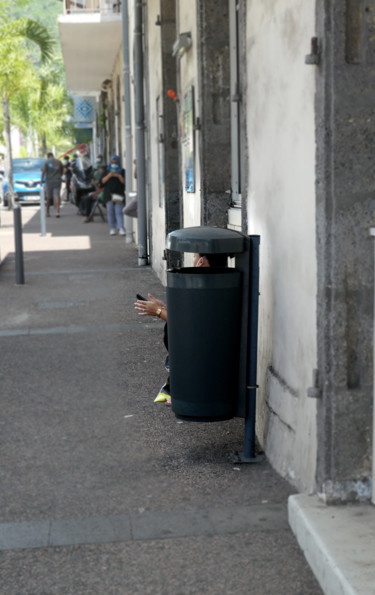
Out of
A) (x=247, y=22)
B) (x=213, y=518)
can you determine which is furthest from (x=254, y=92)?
(x=213, y=518)

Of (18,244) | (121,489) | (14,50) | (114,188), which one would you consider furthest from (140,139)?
(14,50)

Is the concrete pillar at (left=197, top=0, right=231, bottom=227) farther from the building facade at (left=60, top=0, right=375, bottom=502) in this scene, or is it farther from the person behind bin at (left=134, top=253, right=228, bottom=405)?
the person behind bin at (left=134, top=253, right=228, bottom=405)

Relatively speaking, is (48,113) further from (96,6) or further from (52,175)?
(96,6)

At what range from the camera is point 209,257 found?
5371 mm

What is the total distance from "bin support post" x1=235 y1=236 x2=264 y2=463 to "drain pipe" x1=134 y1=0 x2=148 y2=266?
34.1ft

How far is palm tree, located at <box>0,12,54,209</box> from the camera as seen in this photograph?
102 ft

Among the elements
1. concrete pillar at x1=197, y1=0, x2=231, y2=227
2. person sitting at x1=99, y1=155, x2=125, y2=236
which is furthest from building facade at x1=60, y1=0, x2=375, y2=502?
person sitting at x1=99, y1=155, x2=125, y2=236

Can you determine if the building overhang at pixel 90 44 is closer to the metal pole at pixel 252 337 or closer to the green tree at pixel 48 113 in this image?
the metal pole at pixel 252 337

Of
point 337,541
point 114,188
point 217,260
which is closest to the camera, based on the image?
point 337,541

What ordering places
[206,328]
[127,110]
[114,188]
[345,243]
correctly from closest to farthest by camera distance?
[345,243] → [206,328] → [127,110] → [114,188]

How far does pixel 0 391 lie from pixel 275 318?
261 cm

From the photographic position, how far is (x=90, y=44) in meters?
23.6

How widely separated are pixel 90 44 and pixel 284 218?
19896 millimetres

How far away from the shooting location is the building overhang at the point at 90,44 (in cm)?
2080
